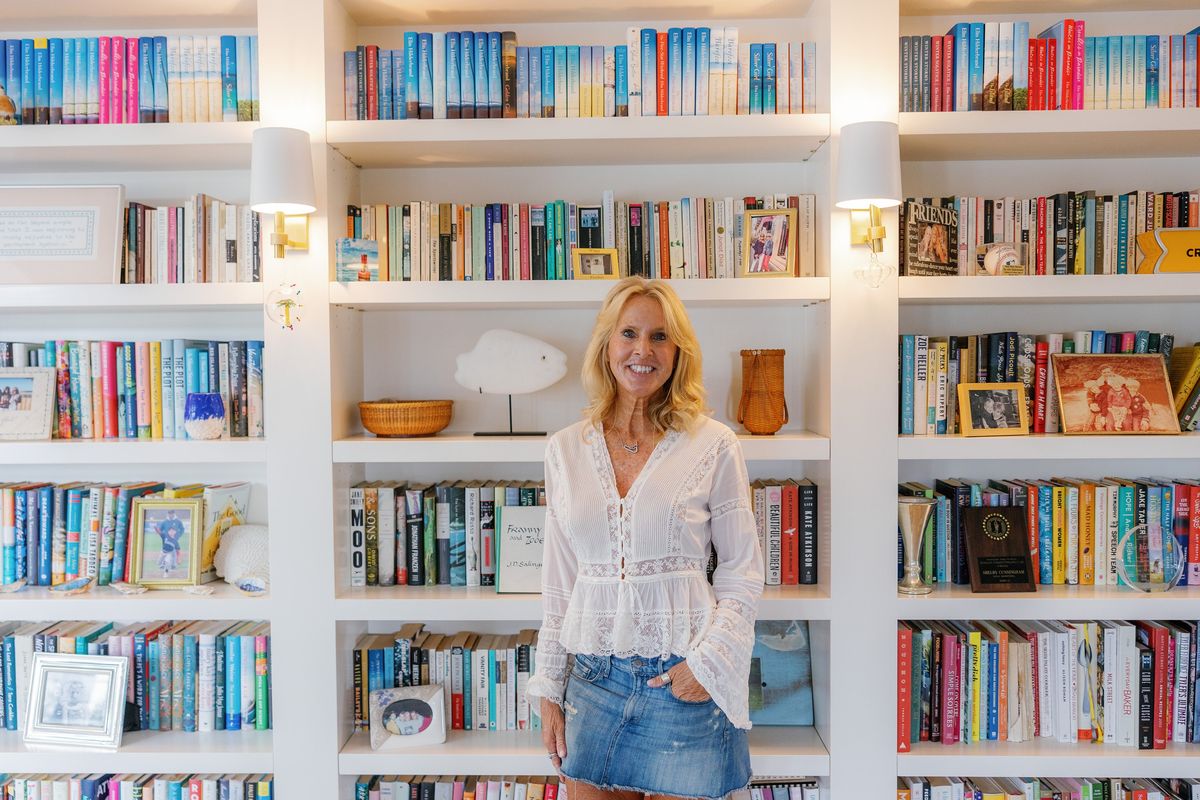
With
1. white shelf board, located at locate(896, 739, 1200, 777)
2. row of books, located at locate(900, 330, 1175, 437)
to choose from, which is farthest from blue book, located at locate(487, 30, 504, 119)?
white shelf board, located at locate(896, 739, 1200, 777)

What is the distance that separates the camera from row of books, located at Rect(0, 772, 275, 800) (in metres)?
2.12

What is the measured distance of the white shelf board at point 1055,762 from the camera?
2.01 meters

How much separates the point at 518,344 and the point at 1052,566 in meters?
1.52

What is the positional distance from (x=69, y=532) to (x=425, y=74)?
61.2 inches

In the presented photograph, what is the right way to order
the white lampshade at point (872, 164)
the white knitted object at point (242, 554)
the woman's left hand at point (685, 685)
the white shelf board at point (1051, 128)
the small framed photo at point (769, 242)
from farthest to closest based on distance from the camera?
the white knitted object at point (242, 554) → the small framed photo at point (769, 242) → the white shelf board at point (1051, 128) → the white lampshade at point (872, 164) → the woman's left hand at point (685, 685)

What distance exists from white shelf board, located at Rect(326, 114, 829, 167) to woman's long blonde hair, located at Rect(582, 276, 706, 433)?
0.53 m

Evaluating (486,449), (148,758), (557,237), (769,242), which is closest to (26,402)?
(148,758)

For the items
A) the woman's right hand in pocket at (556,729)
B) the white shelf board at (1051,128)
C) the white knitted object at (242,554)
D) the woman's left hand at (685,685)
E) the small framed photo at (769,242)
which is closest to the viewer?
the woman's left hand at (685,685)

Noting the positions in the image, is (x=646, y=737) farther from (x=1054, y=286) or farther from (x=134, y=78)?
(x=134, y=78)

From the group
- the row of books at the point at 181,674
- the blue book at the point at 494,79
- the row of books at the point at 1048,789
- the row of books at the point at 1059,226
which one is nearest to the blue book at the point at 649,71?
the blue book at the point at 494,79

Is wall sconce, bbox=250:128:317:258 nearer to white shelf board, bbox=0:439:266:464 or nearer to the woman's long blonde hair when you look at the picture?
white shelf board, bbox=0:439:266:464

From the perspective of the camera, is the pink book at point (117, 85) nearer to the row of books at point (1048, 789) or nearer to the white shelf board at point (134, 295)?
the white shelf board at point (134, 295)

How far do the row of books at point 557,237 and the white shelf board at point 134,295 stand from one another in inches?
12.8

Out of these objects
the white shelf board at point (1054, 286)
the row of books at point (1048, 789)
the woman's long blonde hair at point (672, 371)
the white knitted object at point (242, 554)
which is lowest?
the row of books at point (1048, 789)
